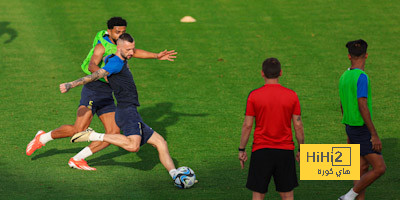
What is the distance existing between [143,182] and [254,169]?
2964 millimetres

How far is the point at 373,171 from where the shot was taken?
8453mm

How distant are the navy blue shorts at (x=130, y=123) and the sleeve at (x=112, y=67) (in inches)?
25.4

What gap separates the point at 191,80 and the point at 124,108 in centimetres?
688

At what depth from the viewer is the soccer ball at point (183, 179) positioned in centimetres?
973

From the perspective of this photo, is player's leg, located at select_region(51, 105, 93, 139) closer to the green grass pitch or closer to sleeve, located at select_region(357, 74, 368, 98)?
the green grass pitch

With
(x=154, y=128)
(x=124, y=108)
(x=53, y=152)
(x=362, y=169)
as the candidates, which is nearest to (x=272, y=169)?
(x=362, y=169)

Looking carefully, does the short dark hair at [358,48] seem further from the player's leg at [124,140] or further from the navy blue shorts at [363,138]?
the player's leg at [124,140]

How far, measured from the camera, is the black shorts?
7.61m

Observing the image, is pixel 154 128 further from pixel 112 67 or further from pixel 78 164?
pixel 112 67

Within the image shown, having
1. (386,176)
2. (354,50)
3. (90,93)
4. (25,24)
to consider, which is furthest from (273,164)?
(25,24)

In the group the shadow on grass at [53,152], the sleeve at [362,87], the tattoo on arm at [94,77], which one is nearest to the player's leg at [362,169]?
the sleeve at [362,87]

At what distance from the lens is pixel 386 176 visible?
1034 cm

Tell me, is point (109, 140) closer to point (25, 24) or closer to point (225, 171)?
point (225, 171)

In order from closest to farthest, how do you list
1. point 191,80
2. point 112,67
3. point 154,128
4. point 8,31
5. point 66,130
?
point 112,67 < point 66,130 < point 154,128 < point 191,80 < point 8,31
